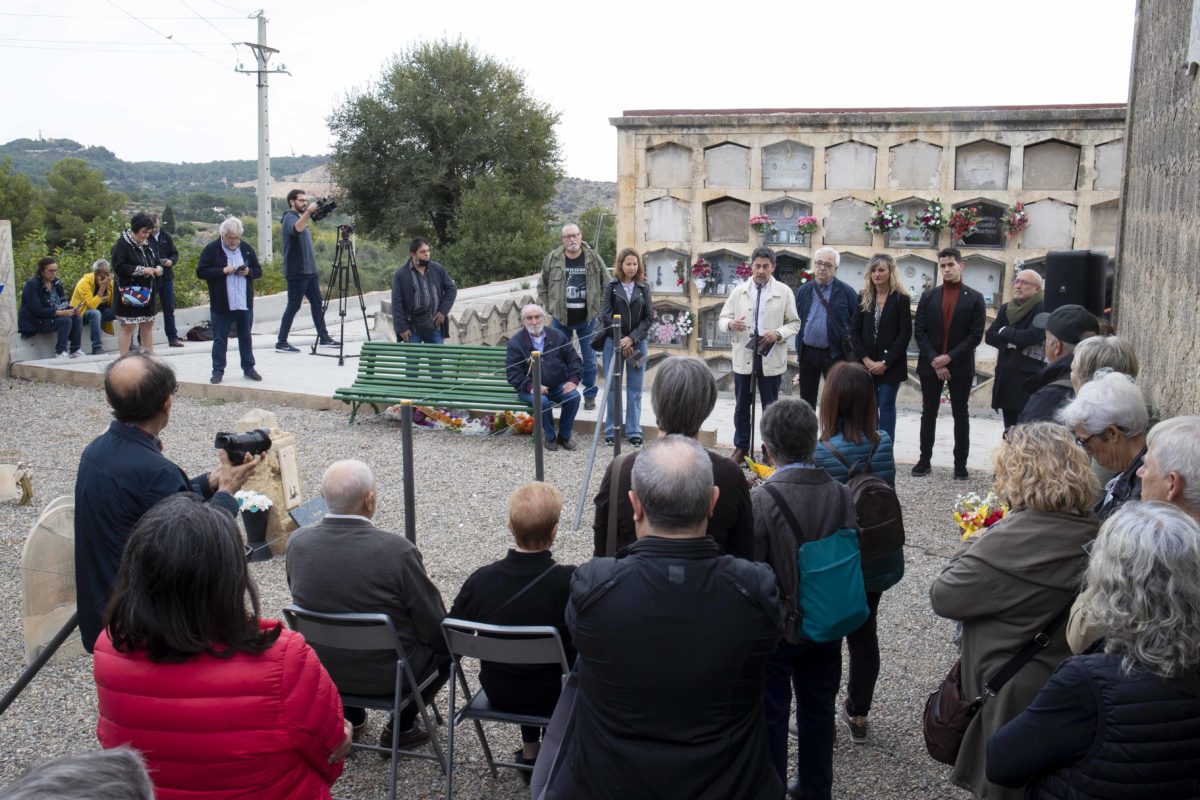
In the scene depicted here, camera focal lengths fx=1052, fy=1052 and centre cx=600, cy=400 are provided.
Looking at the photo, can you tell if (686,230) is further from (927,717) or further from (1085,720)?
(1085,720)

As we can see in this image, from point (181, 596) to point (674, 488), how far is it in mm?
1091

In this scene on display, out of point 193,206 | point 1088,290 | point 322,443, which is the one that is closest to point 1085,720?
point 1088,290

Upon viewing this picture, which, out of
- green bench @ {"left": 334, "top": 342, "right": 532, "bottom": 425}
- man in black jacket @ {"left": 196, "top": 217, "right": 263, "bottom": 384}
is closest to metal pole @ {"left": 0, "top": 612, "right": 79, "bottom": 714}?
green bench @ {"left": 334, "top": 342, "right": 532, "bottom": 425}

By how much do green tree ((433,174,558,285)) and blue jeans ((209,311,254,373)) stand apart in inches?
514

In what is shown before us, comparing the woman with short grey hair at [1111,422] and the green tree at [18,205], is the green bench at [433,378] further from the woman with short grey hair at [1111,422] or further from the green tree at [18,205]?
the green tree at [18,205]

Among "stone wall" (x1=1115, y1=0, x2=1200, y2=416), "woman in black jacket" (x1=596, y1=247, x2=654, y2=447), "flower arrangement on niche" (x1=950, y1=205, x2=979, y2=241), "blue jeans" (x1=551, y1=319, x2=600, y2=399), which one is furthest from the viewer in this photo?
"flower arrangement on niche" (x1=950, y1=205, x2=979, y2=241)

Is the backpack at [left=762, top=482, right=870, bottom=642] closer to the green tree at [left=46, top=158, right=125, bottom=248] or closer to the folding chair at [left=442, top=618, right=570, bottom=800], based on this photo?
the folding chair at [left=442, top=618, right=570, bottom=800]

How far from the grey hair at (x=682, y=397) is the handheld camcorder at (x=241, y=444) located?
1.31 m

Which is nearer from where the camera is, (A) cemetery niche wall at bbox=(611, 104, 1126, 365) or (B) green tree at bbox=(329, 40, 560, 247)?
(A) cemetery niche wall at bbox=(611, 104, 1126, 365)

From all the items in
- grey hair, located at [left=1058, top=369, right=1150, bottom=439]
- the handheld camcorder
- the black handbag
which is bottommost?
the black handbag

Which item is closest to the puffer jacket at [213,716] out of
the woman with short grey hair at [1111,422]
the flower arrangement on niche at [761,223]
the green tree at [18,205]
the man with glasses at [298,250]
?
the woman with short grey hair at [1111,422]

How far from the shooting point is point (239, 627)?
226 centimetres

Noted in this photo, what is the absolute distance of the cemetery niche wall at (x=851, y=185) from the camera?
10680 mm

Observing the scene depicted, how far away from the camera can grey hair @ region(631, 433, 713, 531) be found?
2385mm
